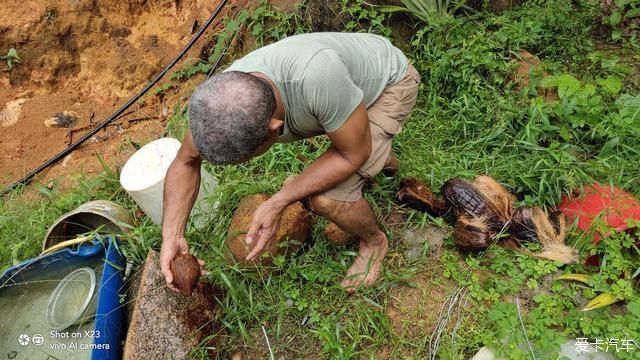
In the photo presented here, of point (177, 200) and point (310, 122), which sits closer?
point (310, 122)

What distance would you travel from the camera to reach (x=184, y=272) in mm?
2166

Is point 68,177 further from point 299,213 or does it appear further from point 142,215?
point 299,213

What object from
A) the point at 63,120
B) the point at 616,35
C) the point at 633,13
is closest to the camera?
the point at 633,13

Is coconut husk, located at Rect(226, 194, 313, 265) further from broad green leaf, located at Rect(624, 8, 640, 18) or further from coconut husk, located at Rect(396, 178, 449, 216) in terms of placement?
broad green leaf, located at Rect(624, 8, 640, 18)

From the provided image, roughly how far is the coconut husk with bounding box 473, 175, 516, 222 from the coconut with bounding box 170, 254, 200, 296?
1.60m

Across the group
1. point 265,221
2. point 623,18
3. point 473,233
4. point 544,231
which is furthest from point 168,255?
point 623,18

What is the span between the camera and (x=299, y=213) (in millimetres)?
2771

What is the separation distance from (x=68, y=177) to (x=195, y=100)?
257 cm

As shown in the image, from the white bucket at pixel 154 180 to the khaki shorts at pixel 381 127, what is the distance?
1.08 metres

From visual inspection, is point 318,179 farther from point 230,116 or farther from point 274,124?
point 230,116

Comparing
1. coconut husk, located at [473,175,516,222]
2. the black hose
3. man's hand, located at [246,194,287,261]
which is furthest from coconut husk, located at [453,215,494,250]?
the black hose

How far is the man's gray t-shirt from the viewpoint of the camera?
1.89m

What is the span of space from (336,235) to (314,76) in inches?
46.3

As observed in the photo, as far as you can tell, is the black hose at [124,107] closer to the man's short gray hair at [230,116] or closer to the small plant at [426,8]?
the small plant at [426,8]
